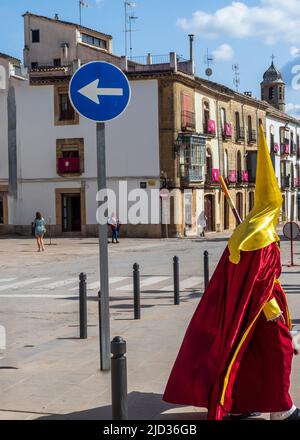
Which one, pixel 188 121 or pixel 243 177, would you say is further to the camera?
pixel 243 177

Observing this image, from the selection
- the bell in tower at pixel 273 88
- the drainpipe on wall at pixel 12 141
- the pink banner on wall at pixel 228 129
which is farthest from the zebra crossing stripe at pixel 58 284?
the bell in tower at pixel 273 88

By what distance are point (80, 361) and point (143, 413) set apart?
6.58 feet

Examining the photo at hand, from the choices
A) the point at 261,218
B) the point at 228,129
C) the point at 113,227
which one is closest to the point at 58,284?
the point at 261,218

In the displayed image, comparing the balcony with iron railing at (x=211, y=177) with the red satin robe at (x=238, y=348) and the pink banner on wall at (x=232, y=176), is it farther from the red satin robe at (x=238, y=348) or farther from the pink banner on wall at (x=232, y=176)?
the red satin robe at (x=238, y=348)

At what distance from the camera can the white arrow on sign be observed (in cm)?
672

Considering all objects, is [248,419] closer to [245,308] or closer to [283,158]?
[245,308]

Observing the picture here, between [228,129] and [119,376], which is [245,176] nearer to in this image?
[228,129]

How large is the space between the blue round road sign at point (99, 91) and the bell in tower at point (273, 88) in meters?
61.8

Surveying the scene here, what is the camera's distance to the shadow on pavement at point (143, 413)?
5496 millimetres

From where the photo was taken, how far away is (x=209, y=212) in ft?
132

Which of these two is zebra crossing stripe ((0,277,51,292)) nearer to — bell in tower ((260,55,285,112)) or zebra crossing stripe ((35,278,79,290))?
zebra crossing stripe ((35,278,79,290))

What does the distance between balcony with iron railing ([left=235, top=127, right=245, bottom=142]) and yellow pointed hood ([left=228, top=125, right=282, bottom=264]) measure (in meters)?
40.3

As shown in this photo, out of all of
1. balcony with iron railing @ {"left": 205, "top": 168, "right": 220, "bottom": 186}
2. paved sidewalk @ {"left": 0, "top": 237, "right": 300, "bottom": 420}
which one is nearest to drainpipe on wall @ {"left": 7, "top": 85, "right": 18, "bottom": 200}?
balcony with iron railing @ {"left": 205, "top": 168, "right": 220, "bottom": 186}
